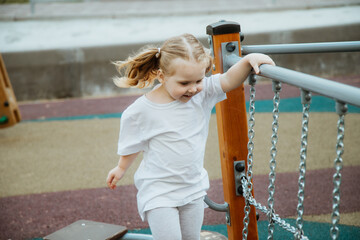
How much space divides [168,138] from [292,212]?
158cm

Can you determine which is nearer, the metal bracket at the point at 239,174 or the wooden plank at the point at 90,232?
the metal bracket at the point at 239,174

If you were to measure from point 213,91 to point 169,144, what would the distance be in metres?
0.31

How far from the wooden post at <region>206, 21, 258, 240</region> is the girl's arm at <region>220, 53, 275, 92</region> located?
185mm

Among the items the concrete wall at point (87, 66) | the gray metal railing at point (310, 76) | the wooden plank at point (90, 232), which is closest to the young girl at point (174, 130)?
the gray metal railing at point (310, 76)

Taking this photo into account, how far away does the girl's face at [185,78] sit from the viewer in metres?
1.87

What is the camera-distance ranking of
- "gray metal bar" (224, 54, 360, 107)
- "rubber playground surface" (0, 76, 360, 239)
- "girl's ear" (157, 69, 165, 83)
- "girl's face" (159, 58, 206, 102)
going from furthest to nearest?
"rubber playground surface" (0, 76, 360, 239)
"girl's ear" (157, 69, 165, 83)
"girl's face" (159, 58, 206, 102)
"gray metal bar" (224, 54, 360, 107)

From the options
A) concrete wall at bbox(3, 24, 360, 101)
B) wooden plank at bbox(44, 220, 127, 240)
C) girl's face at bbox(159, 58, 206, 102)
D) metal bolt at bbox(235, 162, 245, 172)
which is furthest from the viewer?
concrete wall at bbox(3, 24, 360, 101)

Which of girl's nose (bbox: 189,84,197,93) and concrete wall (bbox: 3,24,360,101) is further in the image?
concrete wall (bbox: 3,24,360,101)

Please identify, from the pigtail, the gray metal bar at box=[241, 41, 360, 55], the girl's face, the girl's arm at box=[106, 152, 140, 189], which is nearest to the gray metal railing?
the gray metal bar at box=[241, 41, 360, 55]

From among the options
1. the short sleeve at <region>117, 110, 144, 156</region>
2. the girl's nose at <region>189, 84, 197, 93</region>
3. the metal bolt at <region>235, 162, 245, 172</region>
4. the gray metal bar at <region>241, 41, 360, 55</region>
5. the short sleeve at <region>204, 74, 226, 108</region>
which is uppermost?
the gray metal bar at <region>241, 41, 360, 55</region>

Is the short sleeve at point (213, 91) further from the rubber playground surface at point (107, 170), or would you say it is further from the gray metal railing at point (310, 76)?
the rubber playground surface at point (107, 170)

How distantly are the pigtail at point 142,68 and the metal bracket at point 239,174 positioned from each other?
1.97ft

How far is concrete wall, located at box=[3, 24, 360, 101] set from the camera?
7.88 meters

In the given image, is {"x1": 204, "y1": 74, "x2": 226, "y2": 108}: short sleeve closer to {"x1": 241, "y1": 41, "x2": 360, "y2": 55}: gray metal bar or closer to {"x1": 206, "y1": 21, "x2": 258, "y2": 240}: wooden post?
{"x1": 206, "y1": 21, "x2": 258, "y2": 240}: wooden post
